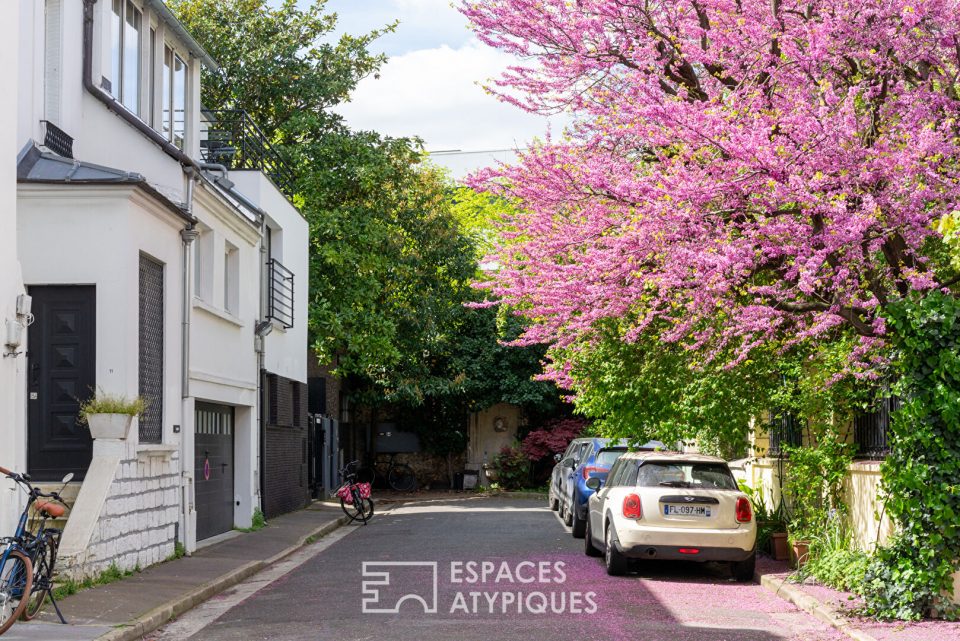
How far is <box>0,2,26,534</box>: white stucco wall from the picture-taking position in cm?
→ 1145

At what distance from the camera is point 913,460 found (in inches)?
416

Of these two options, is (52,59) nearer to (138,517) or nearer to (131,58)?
(131,58)

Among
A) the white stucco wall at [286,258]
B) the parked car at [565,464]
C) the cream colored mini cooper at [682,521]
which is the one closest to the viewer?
the cream colored mini cooper at [682,521]

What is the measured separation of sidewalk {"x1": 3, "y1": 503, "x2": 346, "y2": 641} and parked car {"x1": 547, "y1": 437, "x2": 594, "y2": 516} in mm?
5355

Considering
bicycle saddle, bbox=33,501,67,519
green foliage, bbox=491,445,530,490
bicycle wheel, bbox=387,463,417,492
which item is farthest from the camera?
bicycle wheel, bbox=387,463,417,492

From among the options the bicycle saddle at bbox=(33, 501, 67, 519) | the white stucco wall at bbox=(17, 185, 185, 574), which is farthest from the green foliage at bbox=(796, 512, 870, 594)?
the white stucco wall at bbox=(17, 185, 185, 574)

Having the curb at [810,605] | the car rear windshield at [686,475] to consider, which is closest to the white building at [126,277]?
the car rear windshield at [686,475]

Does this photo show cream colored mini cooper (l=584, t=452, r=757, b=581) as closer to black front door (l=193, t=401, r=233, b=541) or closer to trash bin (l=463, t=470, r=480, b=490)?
black front door (l=193, t=401, r=233, b=541)

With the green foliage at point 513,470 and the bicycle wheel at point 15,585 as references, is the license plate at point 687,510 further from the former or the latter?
the green foliage at point 513,470

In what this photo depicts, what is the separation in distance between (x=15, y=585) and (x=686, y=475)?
7.99 m

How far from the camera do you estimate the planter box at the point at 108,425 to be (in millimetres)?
13469

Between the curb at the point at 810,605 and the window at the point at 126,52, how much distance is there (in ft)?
35.3

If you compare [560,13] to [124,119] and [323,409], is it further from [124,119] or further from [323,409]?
[323,409]

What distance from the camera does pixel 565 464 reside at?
79.2ft
